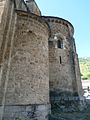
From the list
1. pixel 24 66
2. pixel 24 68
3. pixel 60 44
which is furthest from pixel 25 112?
pixel 60 44

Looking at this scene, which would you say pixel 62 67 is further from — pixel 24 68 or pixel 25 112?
pixel 25 112

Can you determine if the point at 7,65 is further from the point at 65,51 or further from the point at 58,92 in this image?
the point at 65,51

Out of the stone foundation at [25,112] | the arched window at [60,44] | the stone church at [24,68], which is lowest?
the stone foundation at [25,112]

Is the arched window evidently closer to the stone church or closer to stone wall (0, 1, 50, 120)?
the stone church

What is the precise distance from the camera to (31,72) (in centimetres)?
912

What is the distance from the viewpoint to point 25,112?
823 cm

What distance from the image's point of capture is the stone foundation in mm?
7766

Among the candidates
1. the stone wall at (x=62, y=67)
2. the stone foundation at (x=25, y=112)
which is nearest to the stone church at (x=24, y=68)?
the stone foundation at (x=25, y=112)

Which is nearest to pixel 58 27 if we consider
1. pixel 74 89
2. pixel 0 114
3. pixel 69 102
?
pixel 74 89

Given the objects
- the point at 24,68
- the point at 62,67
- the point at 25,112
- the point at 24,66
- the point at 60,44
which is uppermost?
the point at 60,44

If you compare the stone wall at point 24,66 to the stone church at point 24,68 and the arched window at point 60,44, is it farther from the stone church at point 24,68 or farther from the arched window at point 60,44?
the arched window at point 60,44

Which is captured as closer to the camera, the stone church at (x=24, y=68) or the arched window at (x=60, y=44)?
the stone church at (x=24, y=68)

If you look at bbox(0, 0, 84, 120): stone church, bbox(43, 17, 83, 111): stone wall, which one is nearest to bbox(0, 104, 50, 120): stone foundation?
bbox(0, 0, 84, 120): stone church

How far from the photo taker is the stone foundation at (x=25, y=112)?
7766 mm
